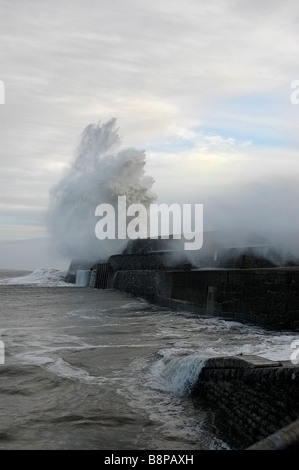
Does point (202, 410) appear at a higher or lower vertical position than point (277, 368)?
lower

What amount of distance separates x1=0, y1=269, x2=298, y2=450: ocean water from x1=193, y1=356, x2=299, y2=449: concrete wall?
0.68 ft

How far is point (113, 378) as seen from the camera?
7055 mm

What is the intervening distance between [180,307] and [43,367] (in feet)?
26.1

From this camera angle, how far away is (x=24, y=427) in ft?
17.1

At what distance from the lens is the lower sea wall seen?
34.1ft

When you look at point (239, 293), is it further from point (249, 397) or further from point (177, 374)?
point (249, 397)

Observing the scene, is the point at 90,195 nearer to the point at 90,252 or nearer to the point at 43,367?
the point at 90,252

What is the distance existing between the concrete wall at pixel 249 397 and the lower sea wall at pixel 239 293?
4.90 metres

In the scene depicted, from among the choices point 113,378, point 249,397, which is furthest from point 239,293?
point 249,397

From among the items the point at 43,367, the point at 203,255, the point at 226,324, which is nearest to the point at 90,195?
the point at 203,255

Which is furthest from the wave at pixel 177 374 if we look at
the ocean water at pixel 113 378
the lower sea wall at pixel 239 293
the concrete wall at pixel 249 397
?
the lower sea wall at pixel 239 293

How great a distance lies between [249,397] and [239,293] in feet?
24.1

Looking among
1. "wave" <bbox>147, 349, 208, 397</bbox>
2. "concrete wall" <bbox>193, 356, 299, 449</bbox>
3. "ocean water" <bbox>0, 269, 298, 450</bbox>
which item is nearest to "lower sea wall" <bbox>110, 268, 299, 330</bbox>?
"ocean water" <bbox>0, 269, 298, 450</bbox>

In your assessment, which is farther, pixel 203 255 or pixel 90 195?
pixel 90 195
